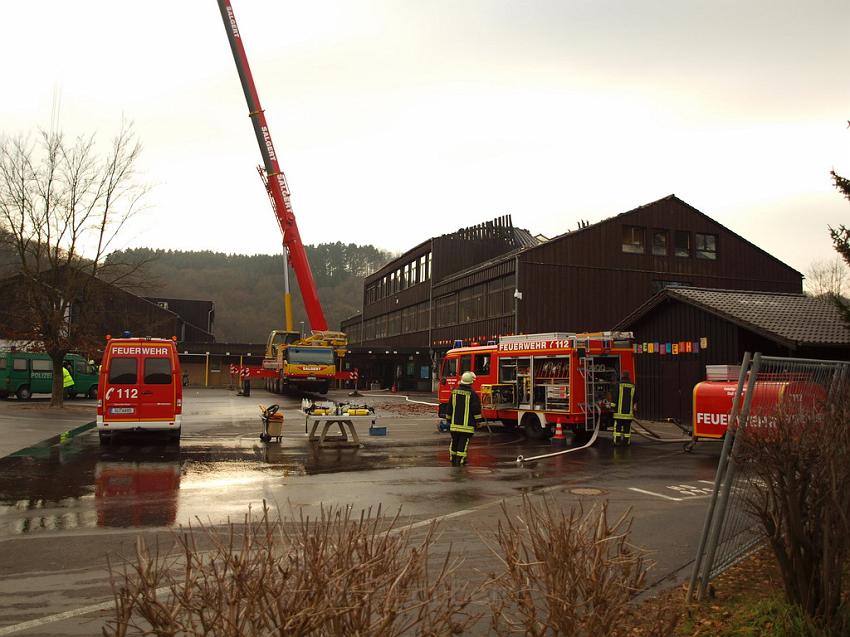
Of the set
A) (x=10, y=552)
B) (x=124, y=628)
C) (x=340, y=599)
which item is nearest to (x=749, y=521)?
(x=340, y=599)

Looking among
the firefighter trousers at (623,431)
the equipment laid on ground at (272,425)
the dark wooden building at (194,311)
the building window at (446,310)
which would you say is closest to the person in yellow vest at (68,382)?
the equipment laid on ground at (272,425)

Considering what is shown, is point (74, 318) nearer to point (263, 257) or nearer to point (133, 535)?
point (133, 535)

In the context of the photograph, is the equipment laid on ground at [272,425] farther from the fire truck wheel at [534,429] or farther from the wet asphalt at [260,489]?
the fire truck wheel at [534,429]

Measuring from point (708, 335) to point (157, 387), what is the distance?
17222 mm

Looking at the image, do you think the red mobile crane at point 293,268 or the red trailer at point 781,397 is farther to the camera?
the red mobile crane at point 293,268

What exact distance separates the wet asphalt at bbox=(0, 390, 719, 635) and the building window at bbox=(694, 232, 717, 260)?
2507cm

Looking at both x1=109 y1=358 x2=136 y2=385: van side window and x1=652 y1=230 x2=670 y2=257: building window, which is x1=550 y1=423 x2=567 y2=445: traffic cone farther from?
x1=652 y1=230 x2=670 y2=257: building window

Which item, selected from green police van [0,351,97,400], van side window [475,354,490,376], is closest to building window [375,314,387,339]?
green police van [0,351,97,400]

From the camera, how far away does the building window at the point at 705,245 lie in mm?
41219

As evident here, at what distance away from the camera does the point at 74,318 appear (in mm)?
29078

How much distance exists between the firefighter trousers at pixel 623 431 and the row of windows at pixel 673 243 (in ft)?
79.7

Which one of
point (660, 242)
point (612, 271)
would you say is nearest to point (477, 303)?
point (612, 271)

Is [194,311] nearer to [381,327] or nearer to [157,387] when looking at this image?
[381,327]

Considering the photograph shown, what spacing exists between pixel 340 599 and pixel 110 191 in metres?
29.7
